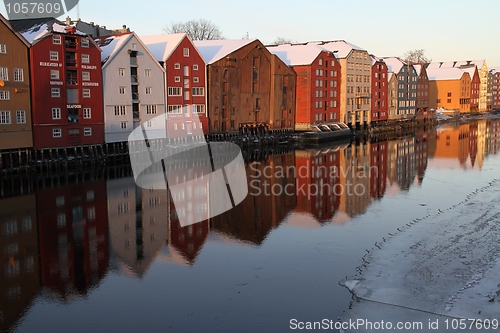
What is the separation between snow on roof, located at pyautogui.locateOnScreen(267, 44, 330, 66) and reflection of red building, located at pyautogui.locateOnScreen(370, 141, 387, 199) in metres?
13.8

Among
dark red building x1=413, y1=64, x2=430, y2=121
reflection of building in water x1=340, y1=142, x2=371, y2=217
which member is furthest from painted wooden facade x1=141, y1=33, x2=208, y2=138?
dark red building x1=413, y1=64, x2=430, y2=121

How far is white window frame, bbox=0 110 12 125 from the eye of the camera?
31.6 m

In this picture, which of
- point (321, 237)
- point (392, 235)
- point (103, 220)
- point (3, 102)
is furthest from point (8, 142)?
point (392, 235)

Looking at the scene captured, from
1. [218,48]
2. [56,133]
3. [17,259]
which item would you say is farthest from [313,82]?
[17,259]

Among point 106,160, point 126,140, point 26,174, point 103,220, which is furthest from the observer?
point 126,140

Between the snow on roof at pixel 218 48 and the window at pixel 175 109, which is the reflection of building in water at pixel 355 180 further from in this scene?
the snow on roof at pixel 218 48

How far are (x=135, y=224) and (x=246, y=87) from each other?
3340 centimetres

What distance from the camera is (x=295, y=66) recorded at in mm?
59000

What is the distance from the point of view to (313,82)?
193 feet

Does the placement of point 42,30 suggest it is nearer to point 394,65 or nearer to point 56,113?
point 56,113

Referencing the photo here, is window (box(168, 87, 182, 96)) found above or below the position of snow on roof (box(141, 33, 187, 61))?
below

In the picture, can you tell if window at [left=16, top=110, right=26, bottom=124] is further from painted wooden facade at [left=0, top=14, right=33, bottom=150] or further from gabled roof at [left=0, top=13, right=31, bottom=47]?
gabled roof at [left=0, top=13, right=31, bottom=47]

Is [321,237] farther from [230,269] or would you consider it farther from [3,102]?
[3,102]

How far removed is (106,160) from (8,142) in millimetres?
6899
